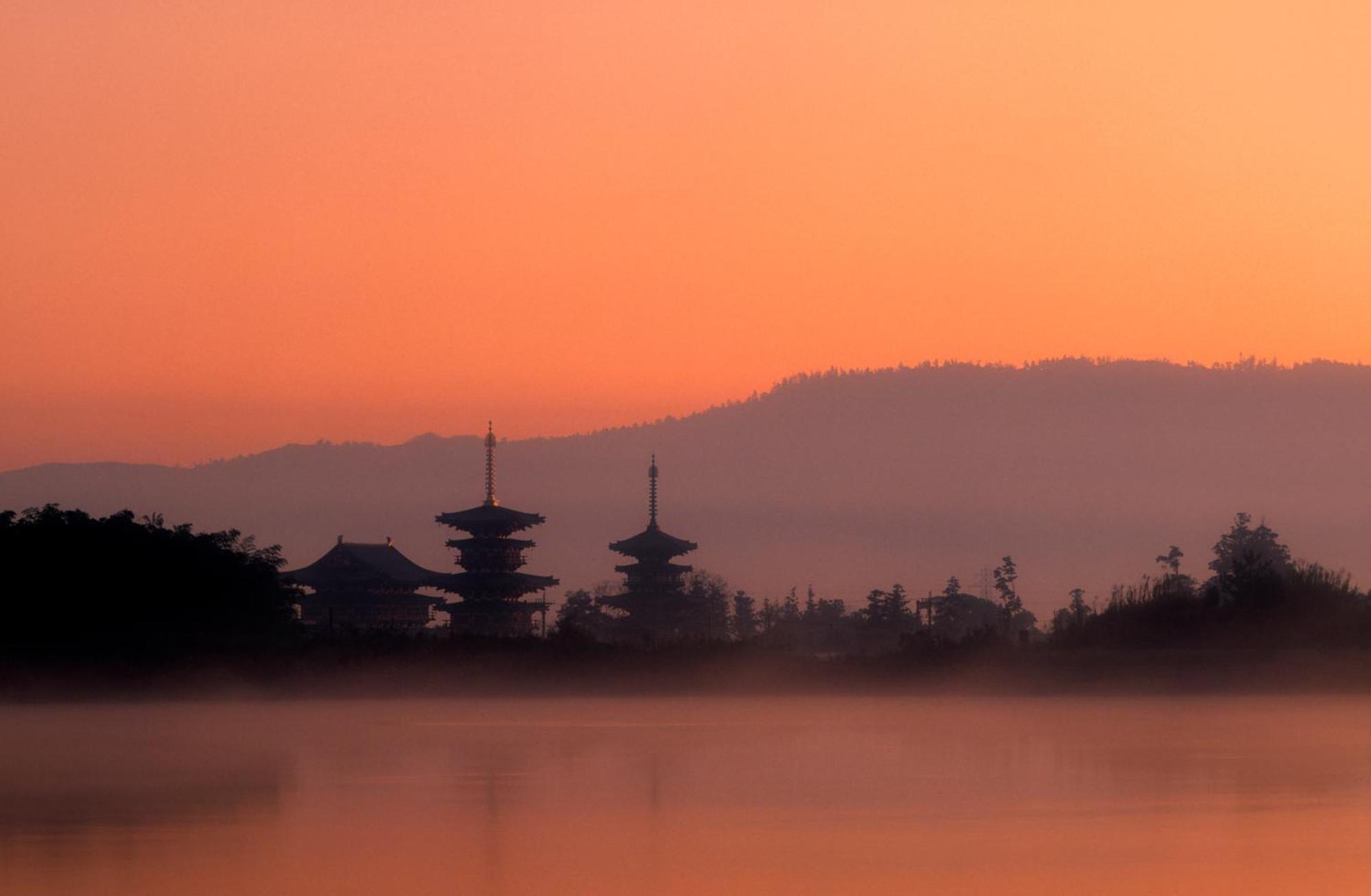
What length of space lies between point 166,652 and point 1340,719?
2789 centimetres

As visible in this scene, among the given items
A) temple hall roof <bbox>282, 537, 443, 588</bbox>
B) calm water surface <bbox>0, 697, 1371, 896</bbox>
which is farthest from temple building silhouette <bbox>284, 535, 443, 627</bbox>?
calm water surface <bbox>0, 697, 1371, 896</bbox>

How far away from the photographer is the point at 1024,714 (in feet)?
135

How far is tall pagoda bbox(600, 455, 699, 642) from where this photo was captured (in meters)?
107

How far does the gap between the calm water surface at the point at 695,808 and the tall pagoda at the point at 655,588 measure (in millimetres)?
68357

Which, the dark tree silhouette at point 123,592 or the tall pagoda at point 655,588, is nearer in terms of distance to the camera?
the dark tree silhouette at point 123,592

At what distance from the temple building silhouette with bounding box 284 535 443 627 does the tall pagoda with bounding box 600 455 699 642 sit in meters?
8.92

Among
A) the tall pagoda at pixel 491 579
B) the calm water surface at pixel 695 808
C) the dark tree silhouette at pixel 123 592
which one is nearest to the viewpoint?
the calm water surface at pixel 695 808

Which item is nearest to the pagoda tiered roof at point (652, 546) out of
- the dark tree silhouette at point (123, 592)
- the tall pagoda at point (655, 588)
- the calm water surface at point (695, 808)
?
the tall pagoda at point (655, 588)

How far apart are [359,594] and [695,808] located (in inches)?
3308

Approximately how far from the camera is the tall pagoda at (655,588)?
107 m

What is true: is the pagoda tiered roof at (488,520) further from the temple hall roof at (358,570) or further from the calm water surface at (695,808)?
the calm water surface at (695,808)

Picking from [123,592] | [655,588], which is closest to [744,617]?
[655,588]

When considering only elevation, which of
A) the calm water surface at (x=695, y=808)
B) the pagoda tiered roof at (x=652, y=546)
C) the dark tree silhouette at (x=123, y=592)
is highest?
the pagoda tiered roof at (x=652, y=546)

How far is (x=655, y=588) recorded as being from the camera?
108 meters
